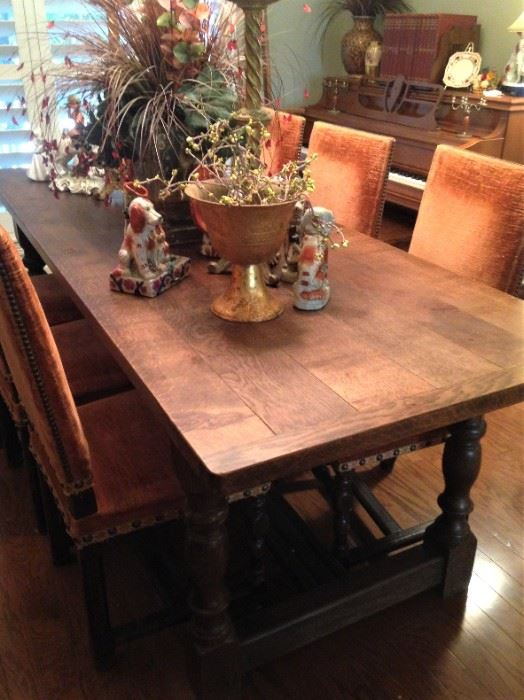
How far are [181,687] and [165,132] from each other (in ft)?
4.18

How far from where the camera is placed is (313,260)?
1320 millimetres

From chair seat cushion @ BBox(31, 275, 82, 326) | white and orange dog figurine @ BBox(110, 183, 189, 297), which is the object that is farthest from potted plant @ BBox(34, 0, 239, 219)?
chair seat cushion @ BBox(31, 275, 82, 326)

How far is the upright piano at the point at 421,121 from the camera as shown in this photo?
2744 mm

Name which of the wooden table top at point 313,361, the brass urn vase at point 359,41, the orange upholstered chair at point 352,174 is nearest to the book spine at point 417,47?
the brass urn vase at point 359,41

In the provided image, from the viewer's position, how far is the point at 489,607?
162 centimetres

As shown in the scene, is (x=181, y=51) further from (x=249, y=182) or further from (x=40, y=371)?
(x=40, y=371)

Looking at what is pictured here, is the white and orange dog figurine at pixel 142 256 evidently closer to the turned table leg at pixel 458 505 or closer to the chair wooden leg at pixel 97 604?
the chair wooden leg at pixel 97 604

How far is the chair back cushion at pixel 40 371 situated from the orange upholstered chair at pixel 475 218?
3.67 feet

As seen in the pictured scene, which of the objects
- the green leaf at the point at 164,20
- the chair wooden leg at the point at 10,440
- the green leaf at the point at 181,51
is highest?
the green leaf at the point at 164,20

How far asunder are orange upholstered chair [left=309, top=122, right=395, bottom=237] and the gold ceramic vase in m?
0.90

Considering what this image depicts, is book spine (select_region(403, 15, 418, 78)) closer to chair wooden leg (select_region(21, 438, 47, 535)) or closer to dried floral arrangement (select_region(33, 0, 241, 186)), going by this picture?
dried floral arrangement (select_region(33, 0, 241, 186))

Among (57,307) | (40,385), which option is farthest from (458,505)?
(57,307)

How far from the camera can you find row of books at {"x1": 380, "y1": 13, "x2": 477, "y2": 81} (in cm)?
301

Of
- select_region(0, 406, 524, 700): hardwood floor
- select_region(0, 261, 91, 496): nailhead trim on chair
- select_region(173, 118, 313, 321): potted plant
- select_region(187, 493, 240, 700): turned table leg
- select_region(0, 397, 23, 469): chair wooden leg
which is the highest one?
select_region(173, 118, 313, 321): potted plant
